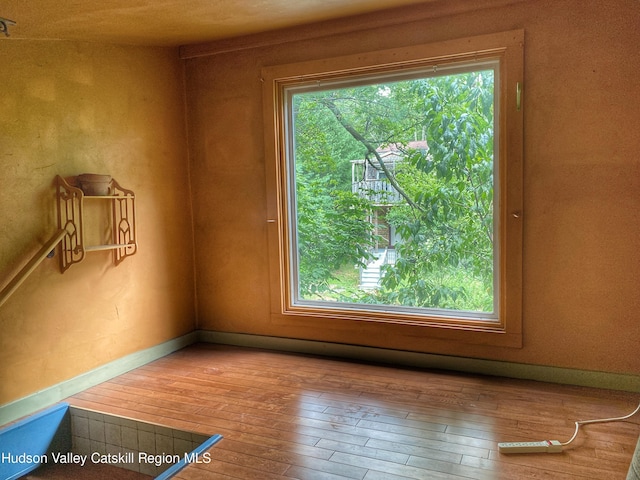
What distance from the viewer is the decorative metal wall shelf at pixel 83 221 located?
10.0 feet

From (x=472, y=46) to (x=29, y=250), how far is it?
9.94 ft

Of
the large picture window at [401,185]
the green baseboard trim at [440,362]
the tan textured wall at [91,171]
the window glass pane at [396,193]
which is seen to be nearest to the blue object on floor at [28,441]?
the tan textured wall at [91,171]

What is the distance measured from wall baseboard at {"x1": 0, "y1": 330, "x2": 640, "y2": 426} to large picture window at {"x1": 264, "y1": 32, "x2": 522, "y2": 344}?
0.26 metres

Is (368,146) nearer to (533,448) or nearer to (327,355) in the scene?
(327,355)

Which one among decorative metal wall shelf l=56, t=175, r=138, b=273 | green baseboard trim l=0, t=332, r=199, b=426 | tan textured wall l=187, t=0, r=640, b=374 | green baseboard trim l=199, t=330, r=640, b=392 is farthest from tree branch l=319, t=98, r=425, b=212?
green baseboard trim l=0, t=332, r=199, b=426

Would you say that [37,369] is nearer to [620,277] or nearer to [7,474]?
[7,474]

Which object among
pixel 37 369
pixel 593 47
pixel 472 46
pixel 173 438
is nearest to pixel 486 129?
pixel 472 46

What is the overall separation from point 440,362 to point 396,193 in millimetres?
1238

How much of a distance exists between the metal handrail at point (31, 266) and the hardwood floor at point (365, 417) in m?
0.81

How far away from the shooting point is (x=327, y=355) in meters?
3.71

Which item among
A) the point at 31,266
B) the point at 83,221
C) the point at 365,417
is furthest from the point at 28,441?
the point at 365,417

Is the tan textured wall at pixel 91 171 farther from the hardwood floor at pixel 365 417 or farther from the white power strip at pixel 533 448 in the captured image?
the white power strip at pixel 533 448

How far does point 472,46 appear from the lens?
308 centimetres

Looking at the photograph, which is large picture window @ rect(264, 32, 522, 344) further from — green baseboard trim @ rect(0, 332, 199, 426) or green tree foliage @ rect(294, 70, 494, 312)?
green baseboard trim @ rect(0, 332, 199, 426)
